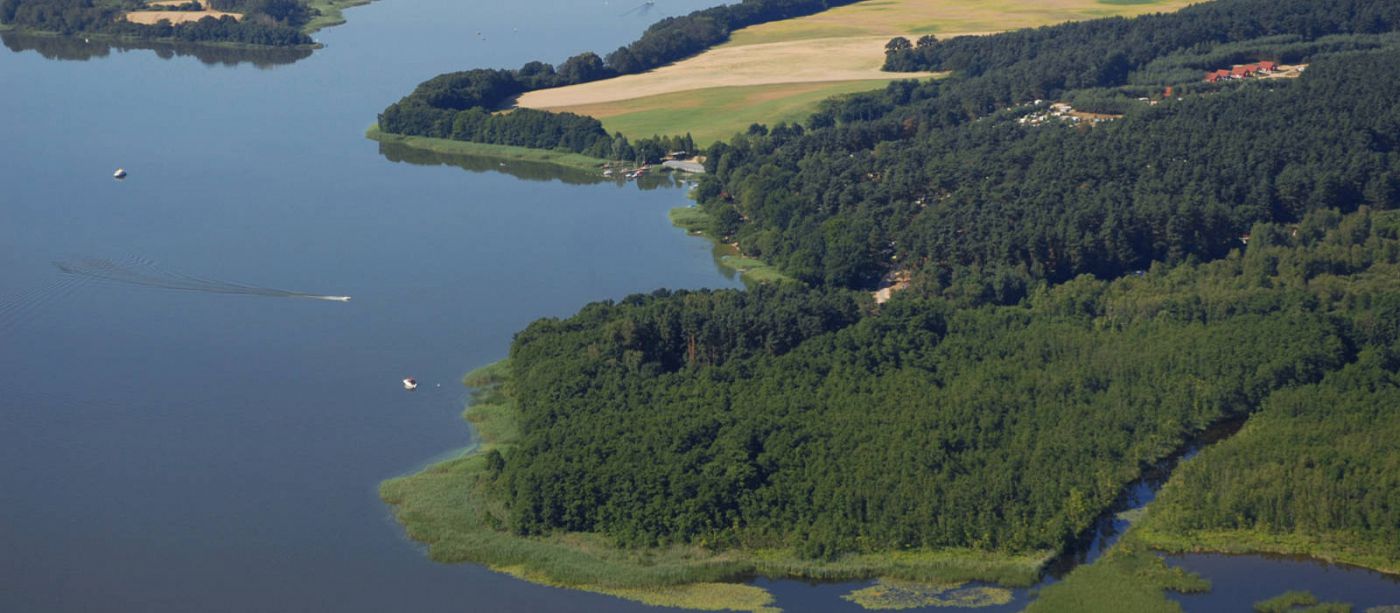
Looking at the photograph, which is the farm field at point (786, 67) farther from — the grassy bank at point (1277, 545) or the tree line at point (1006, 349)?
the grassy bank at point (1277, 545)

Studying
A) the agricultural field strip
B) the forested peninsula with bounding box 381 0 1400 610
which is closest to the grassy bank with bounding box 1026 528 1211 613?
the forested peninsula with bounding box 381 0 1400 610

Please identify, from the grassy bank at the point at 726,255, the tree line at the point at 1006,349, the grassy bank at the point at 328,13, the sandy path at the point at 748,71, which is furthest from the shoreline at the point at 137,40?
the grassy bank at the point at 726,255

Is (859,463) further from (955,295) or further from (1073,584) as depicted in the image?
(955,295)

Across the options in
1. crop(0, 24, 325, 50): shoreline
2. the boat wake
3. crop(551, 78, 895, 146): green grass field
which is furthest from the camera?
crop(0, 24, 325, 50): shoreline

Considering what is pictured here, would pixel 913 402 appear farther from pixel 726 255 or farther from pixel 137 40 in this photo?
pixel 137 40

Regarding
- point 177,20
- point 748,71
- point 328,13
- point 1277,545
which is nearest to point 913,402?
point 1277,545

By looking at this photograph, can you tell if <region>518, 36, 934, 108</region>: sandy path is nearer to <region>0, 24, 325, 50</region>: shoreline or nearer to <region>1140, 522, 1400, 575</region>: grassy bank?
<region>0, 24, 325, 50</region>: shoreline
